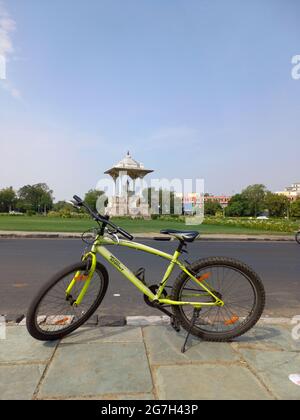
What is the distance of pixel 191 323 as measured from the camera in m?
3.28

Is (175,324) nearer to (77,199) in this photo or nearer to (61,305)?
(61,305)

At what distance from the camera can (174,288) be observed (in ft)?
10.8

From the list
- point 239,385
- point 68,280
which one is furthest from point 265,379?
point 68,280

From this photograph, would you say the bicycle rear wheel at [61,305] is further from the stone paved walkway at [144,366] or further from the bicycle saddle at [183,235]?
the bicycle saddle at [183,235]

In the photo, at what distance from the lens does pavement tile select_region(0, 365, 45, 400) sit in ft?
7.50

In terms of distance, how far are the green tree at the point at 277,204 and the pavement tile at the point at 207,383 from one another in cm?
11007

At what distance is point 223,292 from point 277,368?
2.89 ft

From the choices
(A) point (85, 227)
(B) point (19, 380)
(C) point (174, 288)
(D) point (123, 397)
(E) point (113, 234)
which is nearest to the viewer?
(D) point (123, 397)

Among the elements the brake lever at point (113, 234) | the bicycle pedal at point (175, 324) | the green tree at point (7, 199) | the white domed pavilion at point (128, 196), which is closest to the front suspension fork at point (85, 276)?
the brake lever at point (113, 234)

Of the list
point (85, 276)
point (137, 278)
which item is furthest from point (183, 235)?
point (85, 276)

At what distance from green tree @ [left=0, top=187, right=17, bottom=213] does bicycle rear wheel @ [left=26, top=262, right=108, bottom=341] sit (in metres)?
108

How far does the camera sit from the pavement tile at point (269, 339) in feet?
10.5

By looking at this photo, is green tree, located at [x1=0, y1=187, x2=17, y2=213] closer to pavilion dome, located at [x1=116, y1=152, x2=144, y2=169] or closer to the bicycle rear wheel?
pavilion dome, located at [x1=116, y1=152, x2=144, y2=169]

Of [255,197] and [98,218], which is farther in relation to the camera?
[255,197]
